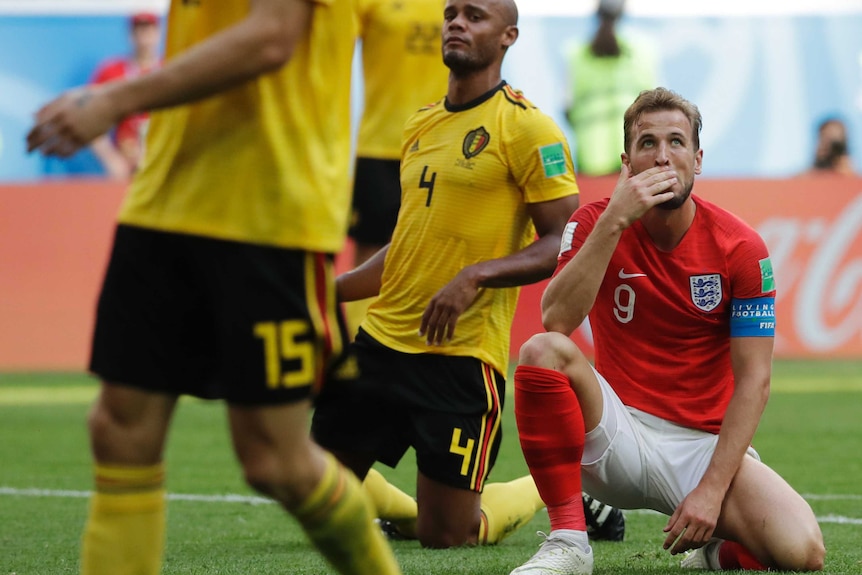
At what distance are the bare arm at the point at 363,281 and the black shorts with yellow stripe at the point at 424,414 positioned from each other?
0.53ft

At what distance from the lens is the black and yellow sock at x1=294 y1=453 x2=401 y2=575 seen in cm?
290

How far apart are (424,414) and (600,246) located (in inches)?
39.3

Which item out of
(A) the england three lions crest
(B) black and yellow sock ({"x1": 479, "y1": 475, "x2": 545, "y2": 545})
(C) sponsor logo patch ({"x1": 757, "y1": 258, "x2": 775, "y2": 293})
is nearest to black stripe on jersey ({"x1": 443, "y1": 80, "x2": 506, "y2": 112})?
(A) the england three lions crest

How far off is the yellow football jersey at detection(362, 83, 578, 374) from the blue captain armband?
2.52ft

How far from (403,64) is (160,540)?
4.31 m

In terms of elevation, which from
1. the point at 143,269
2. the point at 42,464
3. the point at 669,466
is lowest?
the point at 42,464

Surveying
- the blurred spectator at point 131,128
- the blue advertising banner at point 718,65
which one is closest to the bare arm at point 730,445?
the blurred spectator at point 131,128

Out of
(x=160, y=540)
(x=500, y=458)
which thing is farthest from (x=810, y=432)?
(x=160, y=540)

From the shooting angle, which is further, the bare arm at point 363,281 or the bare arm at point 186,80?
the bare arm at point 363,281

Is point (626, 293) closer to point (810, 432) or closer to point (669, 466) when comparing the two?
point (669, 466)

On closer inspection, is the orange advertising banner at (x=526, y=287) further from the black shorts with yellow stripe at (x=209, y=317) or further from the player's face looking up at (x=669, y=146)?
the black shorts with yellow stripe at (x=209, y=317)

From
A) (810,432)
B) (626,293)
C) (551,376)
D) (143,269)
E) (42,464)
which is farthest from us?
(810,432)

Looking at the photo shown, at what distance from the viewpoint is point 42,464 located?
22.2 ft

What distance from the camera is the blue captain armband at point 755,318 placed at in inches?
162
